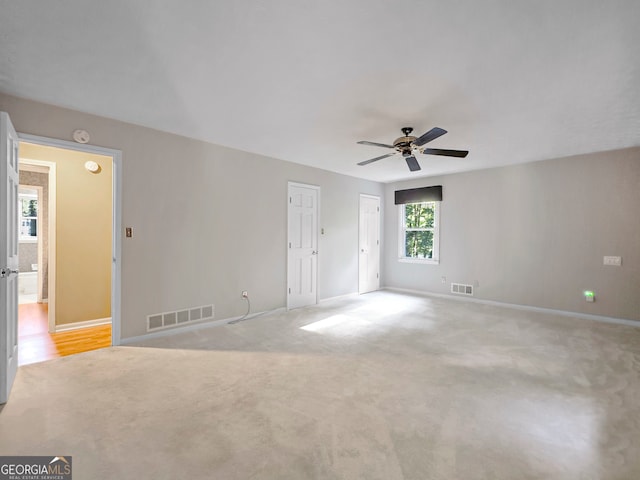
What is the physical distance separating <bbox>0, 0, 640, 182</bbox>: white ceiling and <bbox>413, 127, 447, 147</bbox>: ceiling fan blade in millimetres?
244

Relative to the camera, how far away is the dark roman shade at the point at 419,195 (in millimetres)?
6145

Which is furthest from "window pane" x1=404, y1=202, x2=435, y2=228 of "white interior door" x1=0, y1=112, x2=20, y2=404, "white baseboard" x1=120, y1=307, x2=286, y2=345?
"white interior door" x1=0, y1=112, x2=20, y2=404

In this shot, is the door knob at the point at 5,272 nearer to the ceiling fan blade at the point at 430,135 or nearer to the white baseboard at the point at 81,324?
the white baseboard at the point at 81,324

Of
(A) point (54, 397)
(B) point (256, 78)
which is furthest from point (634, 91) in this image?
(A) point (54, 397)

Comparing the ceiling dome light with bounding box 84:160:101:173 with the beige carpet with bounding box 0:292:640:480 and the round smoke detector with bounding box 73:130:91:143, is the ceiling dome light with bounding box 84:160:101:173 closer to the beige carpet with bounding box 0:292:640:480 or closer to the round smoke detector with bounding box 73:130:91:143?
the round smoke detector with bounding box 73:130:91:143

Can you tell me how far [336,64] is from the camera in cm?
229

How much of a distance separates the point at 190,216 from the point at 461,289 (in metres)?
4.92

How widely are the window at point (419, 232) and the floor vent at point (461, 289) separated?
60 cm

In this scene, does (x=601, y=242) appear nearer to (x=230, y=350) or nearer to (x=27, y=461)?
(x=230, y=350)

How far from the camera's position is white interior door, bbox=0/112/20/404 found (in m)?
2.23

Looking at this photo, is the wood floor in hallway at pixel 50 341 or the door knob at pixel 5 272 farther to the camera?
the wood floor in hallway at pixel 50 341

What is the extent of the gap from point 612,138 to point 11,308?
661 cm

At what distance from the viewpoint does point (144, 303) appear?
355 centimetres

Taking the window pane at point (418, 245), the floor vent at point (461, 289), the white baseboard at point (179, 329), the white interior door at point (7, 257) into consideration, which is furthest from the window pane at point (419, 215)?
the white interior door at point (7, 257)
